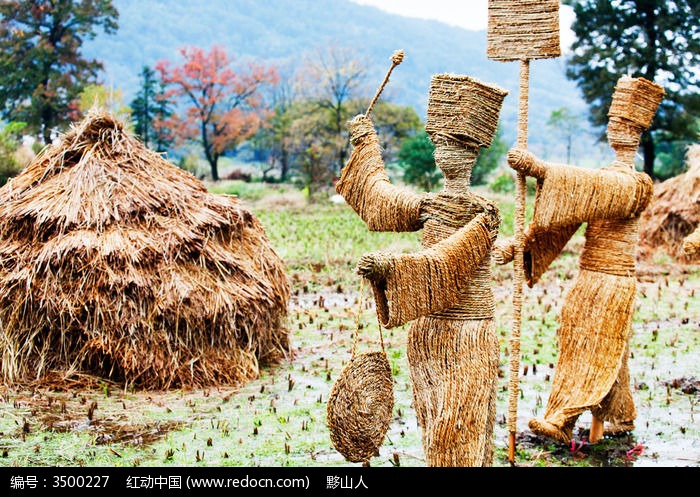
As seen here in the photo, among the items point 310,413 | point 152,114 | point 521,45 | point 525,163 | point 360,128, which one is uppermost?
point 152,114

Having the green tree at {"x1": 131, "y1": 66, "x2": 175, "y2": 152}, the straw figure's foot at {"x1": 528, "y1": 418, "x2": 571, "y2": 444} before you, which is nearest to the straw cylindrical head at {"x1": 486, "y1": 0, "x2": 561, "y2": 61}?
the straw figure's foot at {"x1": 528, "y1": 418, "x2": 571, "y2": 444}

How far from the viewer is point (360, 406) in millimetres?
4707

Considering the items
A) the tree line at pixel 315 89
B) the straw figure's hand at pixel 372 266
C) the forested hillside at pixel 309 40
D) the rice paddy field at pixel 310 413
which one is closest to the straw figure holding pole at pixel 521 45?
the rice paddy field at pixel 310 413

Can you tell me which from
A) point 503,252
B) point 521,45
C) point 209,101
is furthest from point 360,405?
point 209,101

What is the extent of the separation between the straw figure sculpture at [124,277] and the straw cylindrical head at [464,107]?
3.35m

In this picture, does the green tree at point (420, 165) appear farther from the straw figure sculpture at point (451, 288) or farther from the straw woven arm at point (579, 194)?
the straw figure sculpture at point (451, 288)

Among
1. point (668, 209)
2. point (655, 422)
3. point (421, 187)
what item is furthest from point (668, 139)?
point (655, 422)

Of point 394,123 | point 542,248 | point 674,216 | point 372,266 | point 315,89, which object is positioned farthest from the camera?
point 315,89

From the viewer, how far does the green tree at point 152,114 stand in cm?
3331

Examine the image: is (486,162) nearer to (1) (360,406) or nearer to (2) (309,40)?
(1) (360,406)

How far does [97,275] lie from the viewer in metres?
7.31

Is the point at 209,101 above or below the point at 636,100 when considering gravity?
above

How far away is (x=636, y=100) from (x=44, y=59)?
24.5 meters
